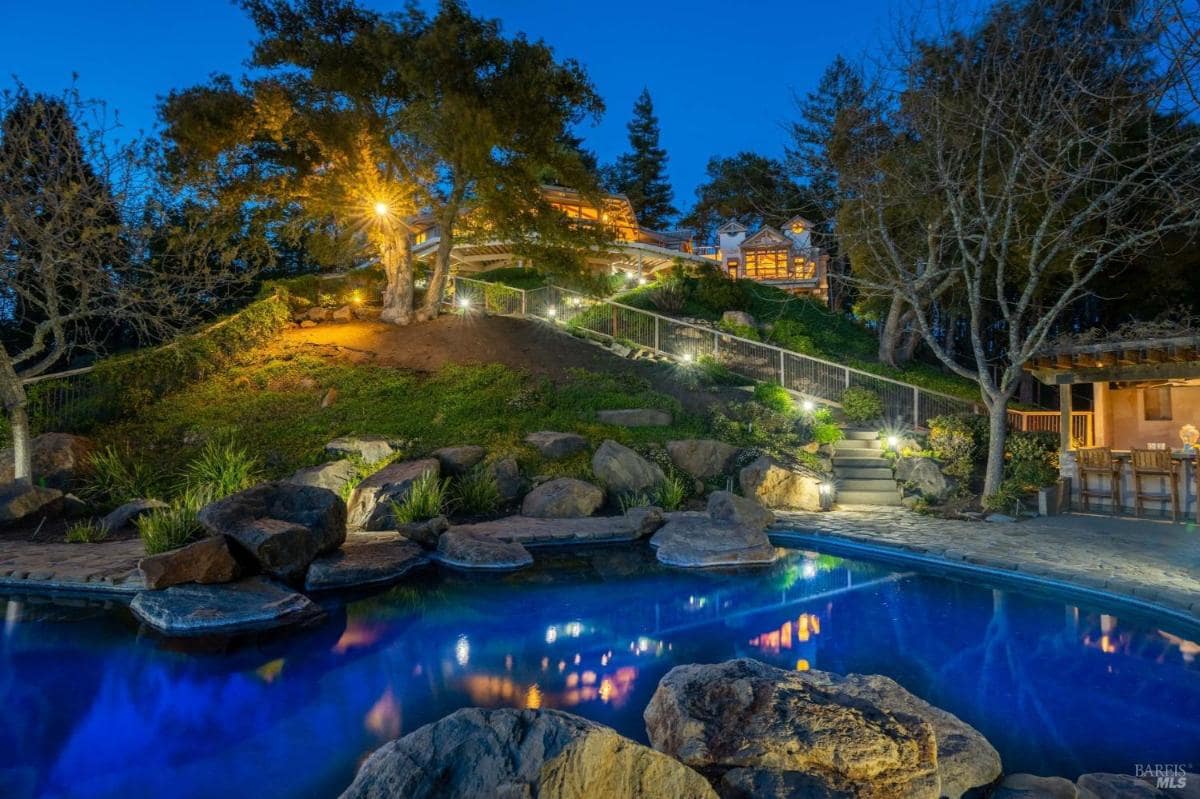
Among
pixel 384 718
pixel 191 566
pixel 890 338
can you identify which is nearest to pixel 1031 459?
pixel 890 338

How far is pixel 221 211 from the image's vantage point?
1677cm

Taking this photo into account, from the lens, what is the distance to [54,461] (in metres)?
10.7

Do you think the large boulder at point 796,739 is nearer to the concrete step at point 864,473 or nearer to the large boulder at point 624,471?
the large boulder at point 624,471

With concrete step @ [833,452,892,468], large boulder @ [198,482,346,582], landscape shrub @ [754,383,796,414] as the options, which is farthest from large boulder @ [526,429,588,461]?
concrete step @ [833,452,892,468]

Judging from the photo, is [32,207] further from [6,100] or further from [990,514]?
[990,514]

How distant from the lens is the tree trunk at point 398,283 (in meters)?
19.9

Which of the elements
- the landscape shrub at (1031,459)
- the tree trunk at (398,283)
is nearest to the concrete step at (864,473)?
the landscape shrub at (1031,459)

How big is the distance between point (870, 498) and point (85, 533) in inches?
506

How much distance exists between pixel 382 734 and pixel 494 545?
441 cm

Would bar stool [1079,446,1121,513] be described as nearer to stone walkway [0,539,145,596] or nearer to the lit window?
the lit window

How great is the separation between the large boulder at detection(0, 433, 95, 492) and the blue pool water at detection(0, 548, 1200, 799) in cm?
424

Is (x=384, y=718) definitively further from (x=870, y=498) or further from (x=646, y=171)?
(x=646, y=171)

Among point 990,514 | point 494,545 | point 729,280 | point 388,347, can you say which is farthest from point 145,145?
point 729,280

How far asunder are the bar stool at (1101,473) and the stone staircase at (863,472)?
2.86 meters
